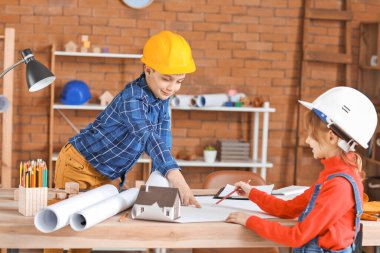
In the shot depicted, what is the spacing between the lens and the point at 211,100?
5324mm

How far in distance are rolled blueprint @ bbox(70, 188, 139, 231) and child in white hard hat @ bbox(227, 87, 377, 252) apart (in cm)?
45

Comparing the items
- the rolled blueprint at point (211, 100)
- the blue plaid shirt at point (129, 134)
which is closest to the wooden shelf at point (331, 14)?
the rolled blueprint at point (211, 100)

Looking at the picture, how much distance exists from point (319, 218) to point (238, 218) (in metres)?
0.31

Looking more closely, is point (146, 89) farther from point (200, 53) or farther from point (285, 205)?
point (200, 53)

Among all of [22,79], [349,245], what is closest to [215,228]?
[349,245]

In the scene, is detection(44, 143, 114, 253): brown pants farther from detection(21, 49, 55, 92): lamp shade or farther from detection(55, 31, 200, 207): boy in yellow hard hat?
detection(21, 49, 55, 92): lamp shade

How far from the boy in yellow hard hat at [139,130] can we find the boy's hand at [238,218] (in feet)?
0.82

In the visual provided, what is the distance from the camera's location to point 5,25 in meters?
Answer: 5.31

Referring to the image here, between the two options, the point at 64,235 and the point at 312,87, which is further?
the point at 312,87

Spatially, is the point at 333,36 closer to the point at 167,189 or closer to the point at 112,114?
the point at 112,114

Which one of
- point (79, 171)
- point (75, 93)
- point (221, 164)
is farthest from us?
point (221, 164)

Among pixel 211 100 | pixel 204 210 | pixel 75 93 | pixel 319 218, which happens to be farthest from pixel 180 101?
pixel 319 218

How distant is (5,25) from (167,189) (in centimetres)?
350

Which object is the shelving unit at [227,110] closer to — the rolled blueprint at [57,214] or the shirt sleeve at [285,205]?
the shirt sleeve at [285,205]
